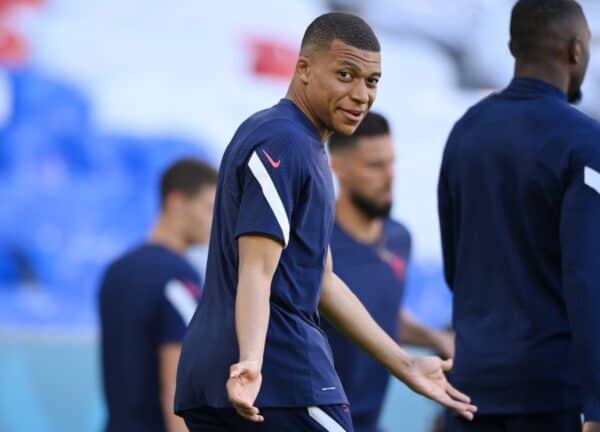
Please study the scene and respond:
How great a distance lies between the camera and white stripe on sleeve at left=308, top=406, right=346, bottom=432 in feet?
11.7

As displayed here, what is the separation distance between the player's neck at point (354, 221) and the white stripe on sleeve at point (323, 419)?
2495mm

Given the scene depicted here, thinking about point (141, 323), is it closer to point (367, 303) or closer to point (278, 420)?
point (367, 303)

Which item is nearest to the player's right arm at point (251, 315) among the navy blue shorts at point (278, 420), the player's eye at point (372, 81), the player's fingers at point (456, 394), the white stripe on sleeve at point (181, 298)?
the navy blue shorts at point (278, 420)

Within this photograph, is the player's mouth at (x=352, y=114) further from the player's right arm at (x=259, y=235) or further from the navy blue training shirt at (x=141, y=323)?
the navy blue training shirt at (x=141, y=323)

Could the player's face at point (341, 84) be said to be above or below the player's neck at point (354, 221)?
above

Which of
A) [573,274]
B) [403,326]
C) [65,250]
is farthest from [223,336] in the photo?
[65,250]

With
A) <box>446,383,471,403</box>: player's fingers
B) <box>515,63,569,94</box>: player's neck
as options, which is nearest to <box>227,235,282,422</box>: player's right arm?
<box>446,383,471,403</box>: player's fingers

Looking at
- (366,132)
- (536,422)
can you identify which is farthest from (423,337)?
(536,422)

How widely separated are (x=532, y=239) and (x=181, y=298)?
1.89m

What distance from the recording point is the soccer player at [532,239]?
157 inches

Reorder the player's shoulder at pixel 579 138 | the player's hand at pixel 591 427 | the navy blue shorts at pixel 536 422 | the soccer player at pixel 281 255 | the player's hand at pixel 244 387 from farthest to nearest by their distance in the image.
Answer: the navy blue shorts at pixel 536 422 < the player's shoulder at pixel 579 138 < the player's hand at pixel 591 427 < the soccer player at pixel 281 255 < the player's hand at pixel 244 387

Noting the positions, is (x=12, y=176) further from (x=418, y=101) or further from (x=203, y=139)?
(x=418, y=101)

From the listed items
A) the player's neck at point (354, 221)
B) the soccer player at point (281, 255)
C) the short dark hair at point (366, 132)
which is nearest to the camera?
the soccer player at point (281, 255)

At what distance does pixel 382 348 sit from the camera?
3.96 metres
